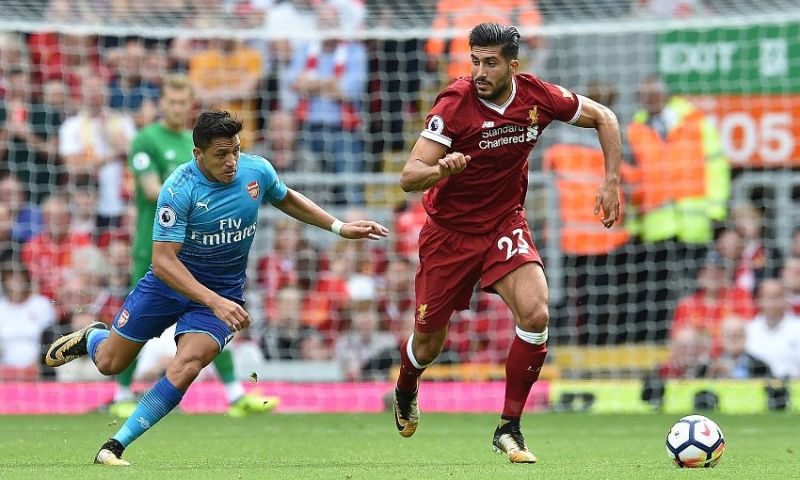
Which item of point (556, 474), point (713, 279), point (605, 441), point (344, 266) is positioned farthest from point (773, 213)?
point (556, 474)

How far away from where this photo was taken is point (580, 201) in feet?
45.9

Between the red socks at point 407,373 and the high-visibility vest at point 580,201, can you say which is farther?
the high-visibility vest at point 580,201

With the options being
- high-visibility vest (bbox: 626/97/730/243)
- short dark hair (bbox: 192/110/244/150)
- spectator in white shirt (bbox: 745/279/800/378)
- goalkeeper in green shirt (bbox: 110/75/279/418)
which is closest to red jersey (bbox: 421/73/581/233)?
short dark hair (bbox: 192/110/244/150)

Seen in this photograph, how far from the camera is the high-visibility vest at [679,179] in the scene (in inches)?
547

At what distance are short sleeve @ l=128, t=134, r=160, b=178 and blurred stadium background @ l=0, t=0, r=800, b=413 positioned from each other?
2741 mm

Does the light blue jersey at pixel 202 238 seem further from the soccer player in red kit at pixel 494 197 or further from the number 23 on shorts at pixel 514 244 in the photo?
the number 23 on shorts at pixel 514 244

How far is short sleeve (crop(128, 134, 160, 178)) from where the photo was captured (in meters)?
10.4

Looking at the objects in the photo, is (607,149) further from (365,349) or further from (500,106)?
(365,349)

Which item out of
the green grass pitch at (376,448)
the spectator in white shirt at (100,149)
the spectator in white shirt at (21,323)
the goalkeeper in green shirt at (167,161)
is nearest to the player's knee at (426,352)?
the green grass pitch at (376,448)

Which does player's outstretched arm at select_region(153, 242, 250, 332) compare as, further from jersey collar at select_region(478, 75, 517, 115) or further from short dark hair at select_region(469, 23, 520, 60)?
short dark hair at select_region(469, 23, 520, 60)

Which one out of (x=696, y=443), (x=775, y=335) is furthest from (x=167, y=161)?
(x=775, y=335)

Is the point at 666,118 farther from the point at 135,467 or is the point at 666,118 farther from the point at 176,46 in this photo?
the point at 135,467

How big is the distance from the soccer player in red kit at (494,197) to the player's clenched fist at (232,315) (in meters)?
1.09

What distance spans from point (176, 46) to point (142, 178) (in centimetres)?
465
